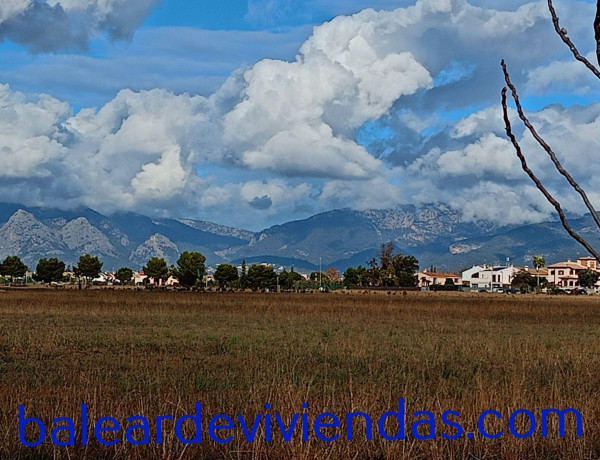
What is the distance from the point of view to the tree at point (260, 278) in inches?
4922

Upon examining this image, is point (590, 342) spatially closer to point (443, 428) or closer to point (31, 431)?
point (443, 428)

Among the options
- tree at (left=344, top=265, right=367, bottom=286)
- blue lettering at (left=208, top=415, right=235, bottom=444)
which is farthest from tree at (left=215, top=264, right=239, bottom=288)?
blue lettering at (left=208, top=415, right=235, bottom=444)

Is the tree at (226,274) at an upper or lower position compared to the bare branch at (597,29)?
upper

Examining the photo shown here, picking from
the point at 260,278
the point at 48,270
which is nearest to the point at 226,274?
the point at 260,278

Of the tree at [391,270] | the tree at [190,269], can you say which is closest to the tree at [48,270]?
the tree at [190,269]

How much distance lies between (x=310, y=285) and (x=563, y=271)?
3187 inches

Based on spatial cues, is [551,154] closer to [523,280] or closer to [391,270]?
[391,270]

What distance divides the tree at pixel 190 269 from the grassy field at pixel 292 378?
85.2m

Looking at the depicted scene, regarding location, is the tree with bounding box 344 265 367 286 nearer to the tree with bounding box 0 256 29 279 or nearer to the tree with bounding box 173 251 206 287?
the tree with bounding box 173 251 206 287

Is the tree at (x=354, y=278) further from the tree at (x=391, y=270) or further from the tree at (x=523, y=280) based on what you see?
the tree at (x=523, y=280)

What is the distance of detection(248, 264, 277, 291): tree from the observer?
125m

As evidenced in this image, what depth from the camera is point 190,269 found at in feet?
427

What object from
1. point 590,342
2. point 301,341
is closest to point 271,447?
point 301,341

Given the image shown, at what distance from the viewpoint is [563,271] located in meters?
194
